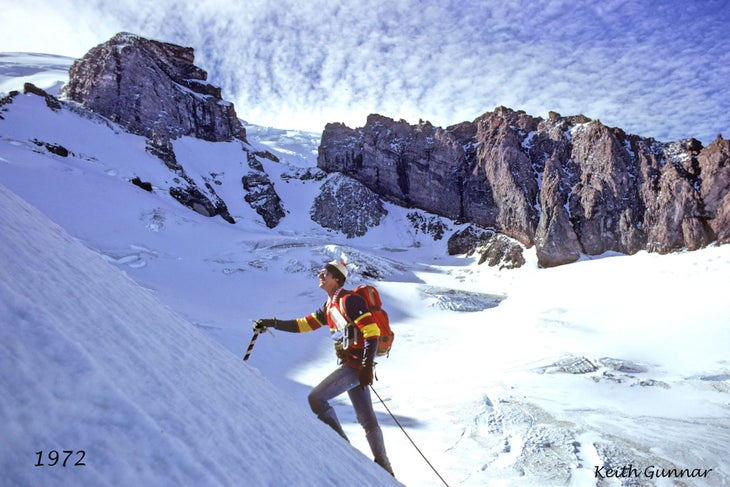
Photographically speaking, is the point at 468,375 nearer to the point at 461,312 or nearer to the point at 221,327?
the point at 221,327

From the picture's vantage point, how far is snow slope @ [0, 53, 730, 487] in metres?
1.85

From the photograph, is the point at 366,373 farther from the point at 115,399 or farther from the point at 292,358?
the point at 292,358

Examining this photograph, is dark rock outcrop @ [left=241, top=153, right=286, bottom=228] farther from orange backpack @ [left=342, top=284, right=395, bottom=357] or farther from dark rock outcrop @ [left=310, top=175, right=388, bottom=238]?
orange backpack @ [left=342, top=284, right=395, bottom=357]

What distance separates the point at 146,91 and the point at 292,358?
62.1 meters

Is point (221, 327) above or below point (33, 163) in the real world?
below

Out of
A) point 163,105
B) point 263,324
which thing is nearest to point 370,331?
point 263,324

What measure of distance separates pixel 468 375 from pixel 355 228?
53.2 m

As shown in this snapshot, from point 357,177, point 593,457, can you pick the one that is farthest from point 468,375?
point 357,177

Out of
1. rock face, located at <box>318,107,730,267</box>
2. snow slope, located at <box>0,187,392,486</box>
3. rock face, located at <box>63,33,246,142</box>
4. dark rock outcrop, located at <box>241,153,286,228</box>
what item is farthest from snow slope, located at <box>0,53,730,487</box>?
dark rock outcrop, located at <box>241,153,286,228</box>

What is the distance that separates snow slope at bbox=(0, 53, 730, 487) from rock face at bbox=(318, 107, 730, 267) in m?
5.74

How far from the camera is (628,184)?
46656mm

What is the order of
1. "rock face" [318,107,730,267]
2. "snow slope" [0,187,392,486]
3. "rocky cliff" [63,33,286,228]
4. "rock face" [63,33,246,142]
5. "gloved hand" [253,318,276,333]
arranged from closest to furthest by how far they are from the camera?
"snow slope" [0,187,392,486], "gloved hand" [253,318,276,333], "rock face" [318,107,730,267], "rocky cliff" [63,33,286,228], "rock face" [63,33,246,142]

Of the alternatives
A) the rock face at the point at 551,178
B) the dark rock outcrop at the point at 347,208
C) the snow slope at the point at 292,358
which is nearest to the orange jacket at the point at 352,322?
the snow slope at the point at 292,358

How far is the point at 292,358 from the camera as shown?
52.3 feet
